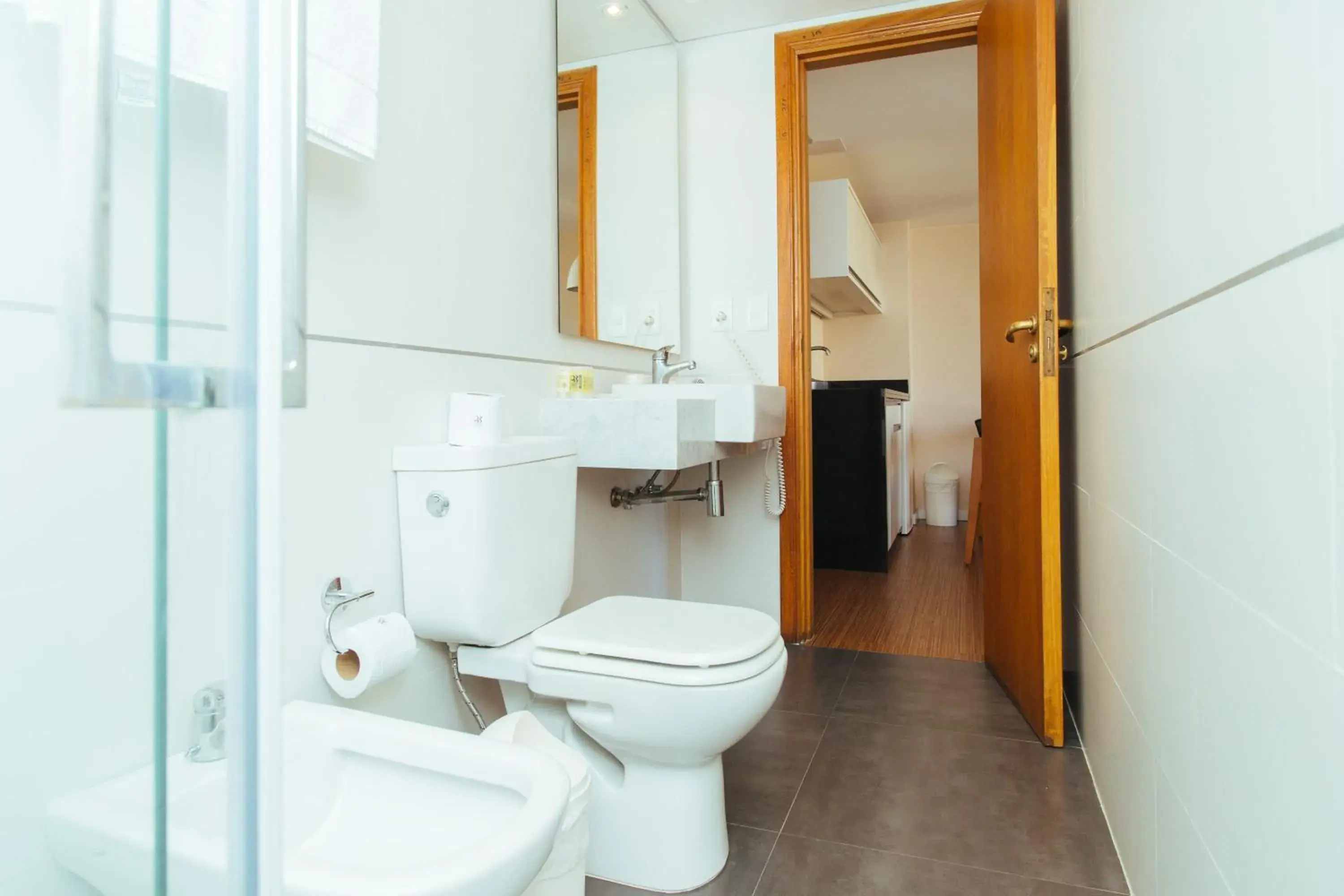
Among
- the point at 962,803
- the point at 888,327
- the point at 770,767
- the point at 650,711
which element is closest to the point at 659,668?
the point at 650,711

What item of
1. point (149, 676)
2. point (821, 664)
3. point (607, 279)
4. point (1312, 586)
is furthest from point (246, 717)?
point (821, 664)

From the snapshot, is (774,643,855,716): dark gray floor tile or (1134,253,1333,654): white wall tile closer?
(1134,253,1333,654): white wall tile

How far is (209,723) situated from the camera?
0.36 metres

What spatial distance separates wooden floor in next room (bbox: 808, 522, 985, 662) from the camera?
8.61ft

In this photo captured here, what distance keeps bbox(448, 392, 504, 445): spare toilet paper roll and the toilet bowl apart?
0.37m

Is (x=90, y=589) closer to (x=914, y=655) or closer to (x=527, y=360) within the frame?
(x=527, y=360)

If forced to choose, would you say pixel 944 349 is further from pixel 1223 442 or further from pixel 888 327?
pixel 1223 442

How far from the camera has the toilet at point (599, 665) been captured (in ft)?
4.11

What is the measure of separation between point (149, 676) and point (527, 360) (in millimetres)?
1460

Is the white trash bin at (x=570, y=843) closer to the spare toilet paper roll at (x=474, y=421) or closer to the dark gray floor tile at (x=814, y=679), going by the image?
the spare toilet paper roll at (x=474, y=421)

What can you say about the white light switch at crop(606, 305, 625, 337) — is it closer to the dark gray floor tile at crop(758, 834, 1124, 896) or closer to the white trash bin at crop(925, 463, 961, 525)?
the dark gray floor tile at crop(758, 834, 1124, 896)

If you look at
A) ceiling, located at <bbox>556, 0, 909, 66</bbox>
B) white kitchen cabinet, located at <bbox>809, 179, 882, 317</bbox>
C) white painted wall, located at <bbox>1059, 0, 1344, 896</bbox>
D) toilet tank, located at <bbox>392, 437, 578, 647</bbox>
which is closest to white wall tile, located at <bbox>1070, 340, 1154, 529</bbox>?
white painted wall, located at <bbox>1059, 0, 1344, 896</bbox>

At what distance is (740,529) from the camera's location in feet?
8.97

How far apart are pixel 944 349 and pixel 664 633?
4.53 m
